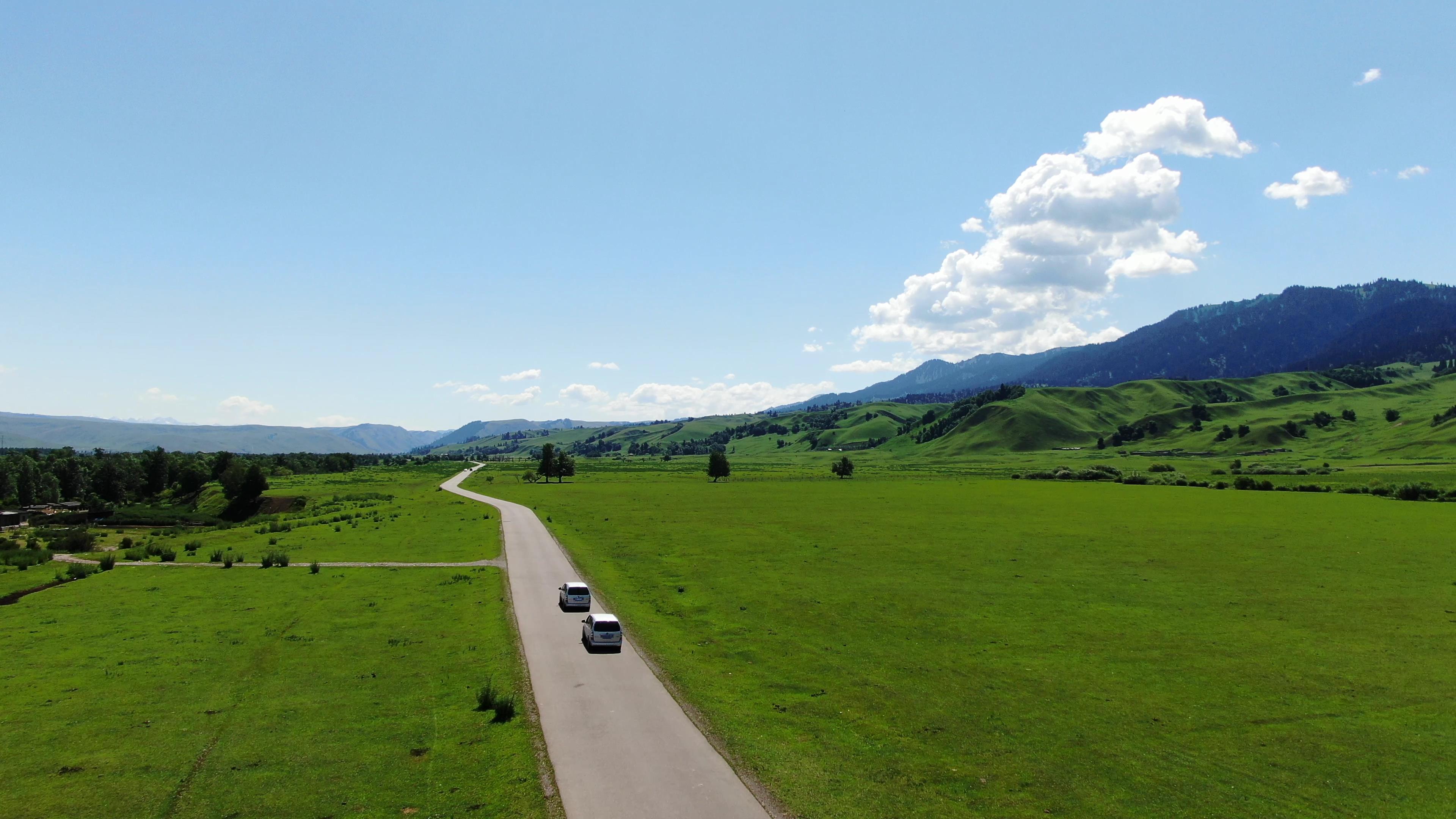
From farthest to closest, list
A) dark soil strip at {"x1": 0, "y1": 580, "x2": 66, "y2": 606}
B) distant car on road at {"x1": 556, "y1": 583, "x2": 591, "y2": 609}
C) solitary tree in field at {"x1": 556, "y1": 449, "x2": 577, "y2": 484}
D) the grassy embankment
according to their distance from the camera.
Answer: solitary tree in field at {"x1": 556, "y1": 449, "x2": 577, "y2": 484} < dark soil strip at {"x1": 0, "y1": 580, "x2": 66, "y2": 606} < distant car on road at {"x1": 556, "y1": 583, "x2": 591, "y2": 609} < the grassy embankment

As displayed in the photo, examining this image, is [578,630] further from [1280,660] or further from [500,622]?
[1280,660]

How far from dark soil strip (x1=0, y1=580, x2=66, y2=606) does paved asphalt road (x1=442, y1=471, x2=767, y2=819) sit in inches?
1509

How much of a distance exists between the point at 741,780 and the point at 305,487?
7077 inches

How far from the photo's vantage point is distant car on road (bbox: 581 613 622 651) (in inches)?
1336

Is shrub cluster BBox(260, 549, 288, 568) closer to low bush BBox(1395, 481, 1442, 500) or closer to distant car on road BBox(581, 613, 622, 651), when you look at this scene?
distant car on road BBox(581, 613, 622, 651)

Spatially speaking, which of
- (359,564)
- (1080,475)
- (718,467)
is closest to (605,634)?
(359,564)

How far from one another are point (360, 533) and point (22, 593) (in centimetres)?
3107

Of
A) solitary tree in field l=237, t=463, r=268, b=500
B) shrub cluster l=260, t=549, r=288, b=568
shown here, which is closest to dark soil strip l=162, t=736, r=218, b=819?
shrub cluster l=260, t=549, r=288, b=568

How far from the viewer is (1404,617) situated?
41.3 meters

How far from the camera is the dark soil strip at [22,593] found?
47.2 m

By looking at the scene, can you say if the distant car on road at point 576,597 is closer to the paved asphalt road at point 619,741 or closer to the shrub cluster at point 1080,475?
the paved asphalt road at point 619,741

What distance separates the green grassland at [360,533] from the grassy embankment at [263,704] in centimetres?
1512

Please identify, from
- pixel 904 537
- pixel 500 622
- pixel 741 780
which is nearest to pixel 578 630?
pixel 500 622

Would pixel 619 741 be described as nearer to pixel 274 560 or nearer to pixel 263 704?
pixel 263 704
